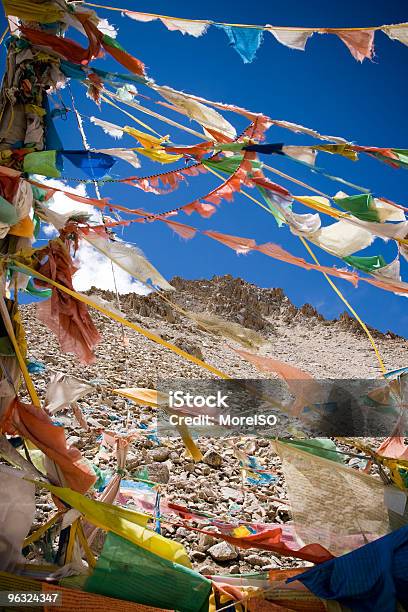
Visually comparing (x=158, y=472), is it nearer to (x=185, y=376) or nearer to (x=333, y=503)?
(x=333, y=503)

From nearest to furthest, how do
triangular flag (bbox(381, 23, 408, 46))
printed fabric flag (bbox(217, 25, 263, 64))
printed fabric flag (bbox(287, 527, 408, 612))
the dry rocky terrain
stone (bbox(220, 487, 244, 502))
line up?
1. printed fabric flag (bbox(287, 527, 408, 612))
2. triangular flag (bbox(381, 23, 408, 46))
3. printed fabric flag (bbox(217, 25, 263, 64))
4. the dry rocky terrain
5. stone (bbox(220, 487, 244, 502))

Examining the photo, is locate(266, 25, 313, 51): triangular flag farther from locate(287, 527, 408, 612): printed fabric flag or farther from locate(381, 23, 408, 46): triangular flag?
locate(287, 527, 408, 612): printed fabric flag

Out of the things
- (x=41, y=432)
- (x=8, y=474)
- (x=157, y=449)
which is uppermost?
(x=157, y=449)

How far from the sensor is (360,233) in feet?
9.85

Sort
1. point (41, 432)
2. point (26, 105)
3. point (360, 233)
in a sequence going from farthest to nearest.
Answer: point (26, 105)
point (360, 233)
point (41, 432)

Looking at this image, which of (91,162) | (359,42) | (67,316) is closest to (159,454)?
(67,316)

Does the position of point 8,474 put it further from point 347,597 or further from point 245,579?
point 347,597

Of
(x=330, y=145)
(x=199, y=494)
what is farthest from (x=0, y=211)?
(x=199, y=494)

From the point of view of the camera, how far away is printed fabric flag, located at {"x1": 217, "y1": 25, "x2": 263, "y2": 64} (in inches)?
139

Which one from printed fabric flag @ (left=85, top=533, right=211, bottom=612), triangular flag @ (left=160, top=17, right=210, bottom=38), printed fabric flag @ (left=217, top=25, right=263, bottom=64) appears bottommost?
printed fabric flag @ (left=85, top=533, right=211, bottom=612)

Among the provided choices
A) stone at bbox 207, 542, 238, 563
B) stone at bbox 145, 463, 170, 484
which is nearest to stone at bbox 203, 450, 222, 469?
stone at bbox 145, 463, 170, 484

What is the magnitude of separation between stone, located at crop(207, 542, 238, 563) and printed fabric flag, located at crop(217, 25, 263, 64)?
351cm

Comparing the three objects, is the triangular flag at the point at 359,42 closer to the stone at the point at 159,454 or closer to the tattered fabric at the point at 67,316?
the tattered fabric at the point at 67,316

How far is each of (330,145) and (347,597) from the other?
2308mm
